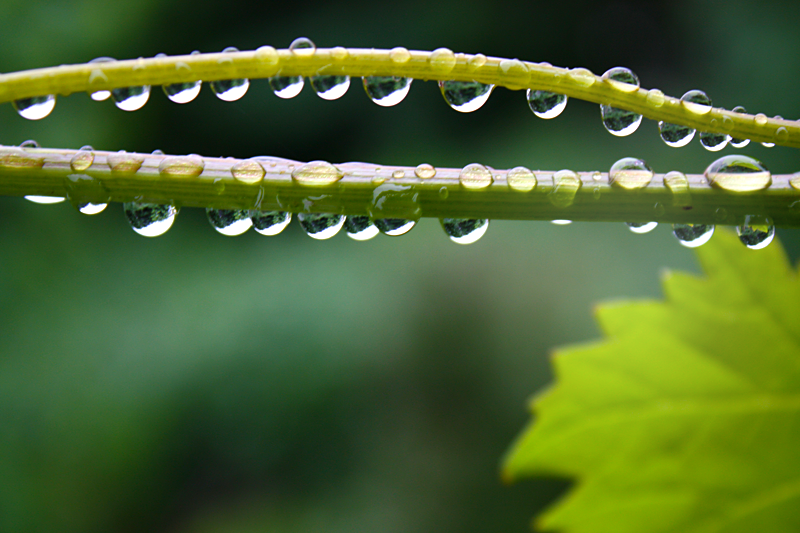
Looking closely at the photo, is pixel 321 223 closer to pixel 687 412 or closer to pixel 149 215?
pixel 149 215

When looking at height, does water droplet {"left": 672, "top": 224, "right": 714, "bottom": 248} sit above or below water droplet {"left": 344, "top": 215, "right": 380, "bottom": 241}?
below

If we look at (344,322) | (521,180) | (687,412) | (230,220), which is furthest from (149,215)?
(344,322)

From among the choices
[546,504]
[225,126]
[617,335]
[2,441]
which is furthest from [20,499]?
[617,335]

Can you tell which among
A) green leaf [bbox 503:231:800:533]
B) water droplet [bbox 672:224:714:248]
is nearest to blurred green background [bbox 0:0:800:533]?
green leaf [bbox 503:231:800:533]

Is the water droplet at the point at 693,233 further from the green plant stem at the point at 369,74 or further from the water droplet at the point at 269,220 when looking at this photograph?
the water droplet at the point at 269,220

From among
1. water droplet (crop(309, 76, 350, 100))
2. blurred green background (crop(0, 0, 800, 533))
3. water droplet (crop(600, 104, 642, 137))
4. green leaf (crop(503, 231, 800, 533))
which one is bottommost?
green leaf (crop(503, 231, 800, 533))

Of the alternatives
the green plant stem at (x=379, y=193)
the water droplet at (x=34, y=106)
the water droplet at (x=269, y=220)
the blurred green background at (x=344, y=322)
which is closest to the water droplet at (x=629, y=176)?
the green plant stem at (x=379, y=193)

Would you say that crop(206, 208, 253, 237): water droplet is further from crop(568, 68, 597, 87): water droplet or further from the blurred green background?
the blurred green background
